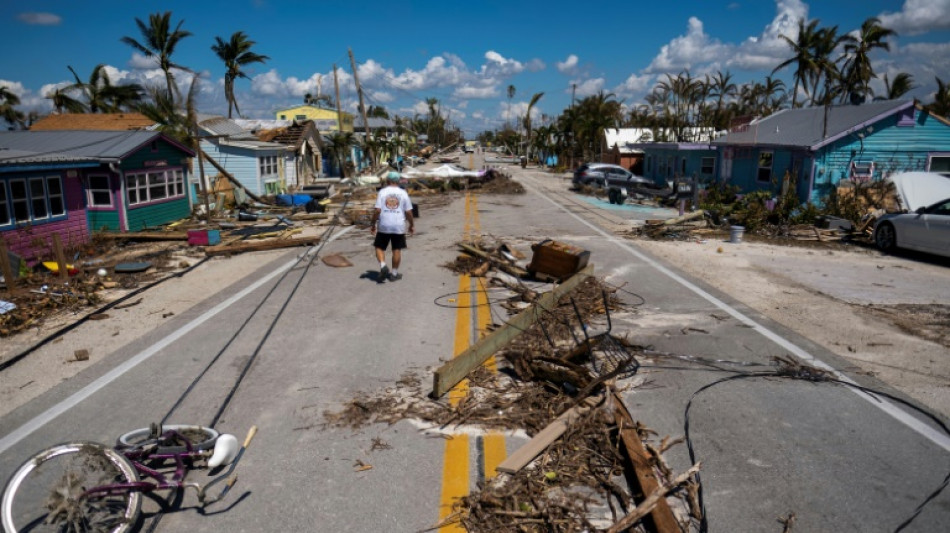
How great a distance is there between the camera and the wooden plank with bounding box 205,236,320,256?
533 inches

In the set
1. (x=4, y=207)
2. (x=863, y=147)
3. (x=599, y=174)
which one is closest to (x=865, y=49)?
(x=863, y=147)

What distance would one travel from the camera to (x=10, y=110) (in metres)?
34.0

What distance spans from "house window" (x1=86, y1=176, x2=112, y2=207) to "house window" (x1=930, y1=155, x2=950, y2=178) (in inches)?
1095

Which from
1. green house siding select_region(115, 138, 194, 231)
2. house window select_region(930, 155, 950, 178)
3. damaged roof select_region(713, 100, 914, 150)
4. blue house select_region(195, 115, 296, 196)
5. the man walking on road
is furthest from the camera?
blue house select_region(195, 115, 296, 196)

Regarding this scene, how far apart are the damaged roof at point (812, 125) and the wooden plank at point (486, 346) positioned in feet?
55.9

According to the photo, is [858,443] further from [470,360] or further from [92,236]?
[92,236]

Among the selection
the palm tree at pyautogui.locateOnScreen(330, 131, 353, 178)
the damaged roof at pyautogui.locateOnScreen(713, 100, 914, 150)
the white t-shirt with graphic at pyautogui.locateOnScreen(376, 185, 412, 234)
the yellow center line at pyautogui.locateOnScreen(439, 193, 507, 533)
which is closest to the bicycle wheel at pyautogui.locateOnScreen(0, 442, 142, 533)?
the yellow center line at pyautogui.locateOnScreen(439, 193, 507, 533)

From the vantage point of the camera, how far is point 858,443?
4633 millimetres

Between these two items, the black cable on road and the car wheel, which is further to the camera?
the car wheel

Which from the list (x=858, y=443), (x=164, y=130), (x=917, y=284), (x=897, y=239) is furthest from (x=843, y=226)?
(x=164, y=130)

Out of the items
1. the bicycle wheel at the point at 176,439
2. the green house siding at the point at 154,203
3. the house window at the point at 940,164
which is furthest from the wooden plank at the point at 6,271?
the house window at the point at 940,164

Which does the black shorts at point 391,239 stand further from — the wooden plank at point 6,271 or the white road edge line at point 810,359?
the wooden plank at point 6,271

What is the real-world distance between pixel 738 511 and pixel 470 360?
9.07 ft

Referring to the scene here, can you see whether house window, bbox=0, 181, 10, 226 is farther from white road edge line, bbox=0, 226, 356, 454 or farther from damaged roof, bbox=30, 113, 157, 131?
damaged roof, bbox=30, 113, 157, 131
